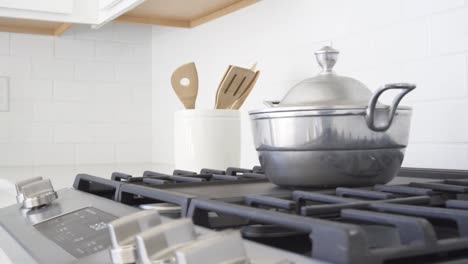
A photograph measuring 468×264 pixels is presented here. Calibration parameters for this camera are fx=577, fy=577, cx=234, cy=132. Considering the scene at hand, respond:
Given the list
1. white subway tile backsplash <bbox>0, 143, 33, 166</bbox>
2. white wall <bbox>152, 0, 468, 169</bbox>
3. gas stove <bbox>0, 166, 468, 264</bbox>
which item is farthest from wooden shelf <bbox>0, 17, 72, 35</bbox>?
gas stove <bbox>0, 166, 468, 264</bbox>

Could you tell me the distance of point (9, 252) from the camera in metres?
0.62

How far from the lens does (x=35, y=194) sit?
2.67ft

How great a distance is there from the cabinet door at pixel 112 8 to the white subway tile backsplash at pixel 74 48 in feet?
0.98

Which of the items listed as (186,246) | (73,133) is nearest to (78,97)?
(73,133)

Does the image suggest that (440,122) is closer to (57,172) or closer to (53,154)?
(57,172)

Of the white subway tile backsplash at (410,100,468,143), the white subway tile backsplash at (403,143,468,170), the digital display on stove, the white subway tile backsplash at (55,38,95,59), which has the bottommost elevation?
the digital display on stove

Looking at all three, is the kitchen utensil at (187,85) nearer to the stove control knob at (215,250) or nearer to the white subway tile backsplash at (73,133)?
the white subway tile backsplash at (73,133)

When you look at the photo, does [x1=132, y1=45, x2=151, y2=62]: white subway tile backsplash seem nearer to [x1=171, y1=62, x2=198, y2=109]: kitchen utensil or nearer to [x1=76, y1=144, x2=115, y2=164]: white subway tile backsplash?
[x1=76, y1=144, x2=115, y2=164]: white subway tile backsplash

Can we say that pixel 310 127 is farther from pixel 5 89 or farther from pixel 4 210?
pixel 5 89

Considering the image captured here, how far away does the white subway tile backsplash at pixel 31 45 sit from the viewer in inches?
80.2

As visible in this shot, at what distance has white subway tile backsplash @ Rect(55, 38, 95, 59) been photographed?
211 centimetres

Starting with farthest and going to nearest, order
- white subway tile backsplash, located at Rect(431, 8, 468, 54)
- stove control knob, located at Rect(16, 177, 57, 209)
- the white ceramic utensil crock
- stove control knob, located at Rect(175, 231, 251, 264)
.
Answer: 1. the white ceramic utensil crock
2. white subway tile backsplash, located at Rect(431, 8, 468, 54)
3. stove control knob, located at Rect(16, 177, 57, 209)
4. stove control knob, located at Rect(175, 231, 251, 264)

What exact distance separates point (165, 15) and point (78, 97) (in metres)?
0.49

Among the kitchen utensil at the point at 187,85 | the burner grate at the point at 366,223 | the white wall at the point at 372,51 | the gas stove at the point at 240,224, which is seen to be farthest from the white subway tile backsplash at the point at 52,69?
the burner grate at the point at 366,223
